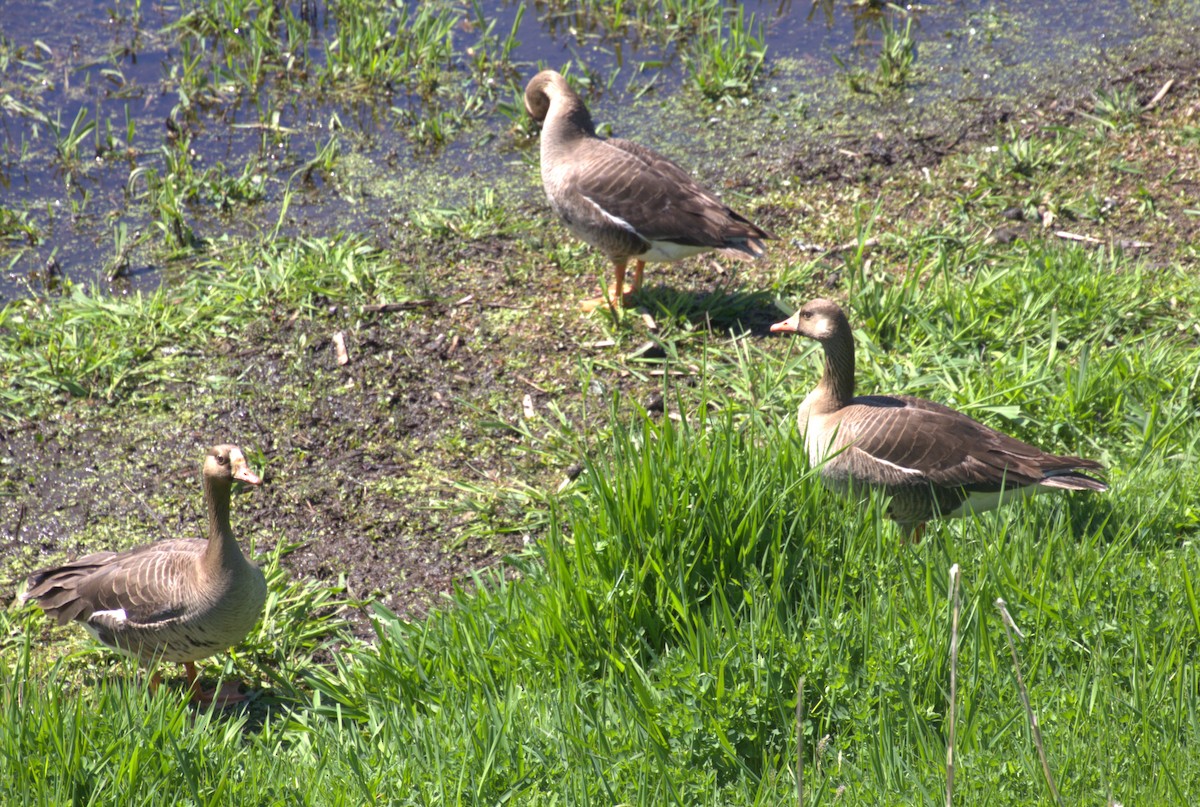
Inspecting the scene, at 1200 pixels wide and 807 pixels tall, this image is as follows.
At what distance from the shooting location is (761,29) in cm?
903

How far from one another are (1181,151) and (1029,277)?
2254mm

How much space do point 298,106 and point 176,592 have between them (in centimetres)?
524

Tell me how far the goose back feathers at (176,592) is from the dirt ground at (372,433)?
2.14 ft

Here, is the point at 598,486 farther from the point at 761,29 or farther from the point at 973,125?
the point at 761,29

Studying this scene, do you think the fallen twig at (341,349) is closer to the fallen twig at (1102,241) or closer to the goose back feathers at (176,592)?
the goose back feathers at (176,592)

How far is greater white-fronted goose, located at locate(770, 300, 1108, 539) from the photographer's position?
448 centimetres

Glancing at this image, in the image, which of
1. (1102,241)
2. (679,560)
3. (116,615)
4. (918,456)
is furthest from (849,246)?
(116,615)

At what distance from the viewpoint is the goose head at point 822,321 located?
192 inches

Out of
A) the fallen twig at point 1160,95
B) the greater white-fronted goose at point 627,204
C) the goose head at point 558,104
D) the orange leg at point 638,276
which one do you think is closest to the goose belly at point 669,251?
the greater white-fronted goose at point 627,204

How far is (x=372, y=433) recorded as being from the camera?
5809 mm

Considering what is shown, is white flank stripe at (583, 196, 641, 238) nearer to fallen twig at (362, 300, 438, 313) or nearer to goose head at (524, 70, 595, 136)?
goose head at (524, 70, 595, 136)

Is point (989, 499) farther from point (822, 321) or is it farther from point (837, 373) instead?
point (822, 321)

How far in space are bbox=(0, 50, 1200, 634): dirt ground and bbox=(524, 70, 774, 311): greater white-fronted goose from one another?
0.41m

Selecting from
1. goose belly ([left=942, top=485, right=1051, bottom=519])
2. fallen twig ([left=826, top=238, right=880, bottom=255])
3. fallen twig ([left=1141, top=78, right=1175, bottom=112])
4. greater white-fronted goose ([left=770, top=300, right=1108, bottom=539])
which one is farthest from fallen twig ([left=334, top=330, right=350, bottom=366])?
fallen twig ([left=1141, top=78, right=1175, bottom=112])
